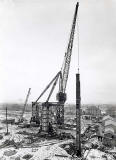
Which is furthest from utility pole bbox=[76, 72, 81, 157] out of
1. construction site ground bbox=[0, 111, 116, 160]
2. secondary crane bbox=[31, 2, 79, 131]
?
secondary crane bbox=[31, 2, 79, 131]

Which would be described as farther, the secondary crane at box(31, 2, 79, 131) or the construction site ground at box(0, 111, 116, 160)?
the secondary crane at box(31, 2, 79, 131)

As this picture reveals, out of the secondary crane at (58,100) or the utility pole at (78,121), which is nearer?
the utility pole at (78,121)

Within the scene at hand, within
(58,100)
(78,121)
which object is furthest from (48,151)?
(58,100)

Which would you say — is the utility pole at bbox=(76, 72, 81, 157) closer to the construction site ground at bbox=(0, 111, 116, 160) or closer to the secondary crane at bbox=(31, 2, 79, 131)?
the construction site ground at bbox=(0, 111, 116, 160)

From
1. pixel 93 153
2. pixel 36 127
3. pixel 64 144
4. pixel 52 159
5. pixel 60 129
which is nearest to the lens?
pixel 52 159

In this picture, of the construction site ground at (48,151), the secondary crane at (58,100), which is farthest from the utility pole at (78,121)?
the secondary crane at (58,100)

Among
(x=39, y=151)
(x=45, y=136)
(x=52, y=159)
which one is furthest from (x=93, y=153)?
(x=45, y=136)

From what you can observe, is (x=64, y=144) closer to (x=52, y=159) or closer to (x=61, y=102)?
(x=52, y=159)

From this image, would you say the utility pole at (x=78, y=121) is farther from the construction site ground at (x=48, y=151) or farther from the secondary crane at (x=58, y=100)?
the secondary crane at (x=58, y=100)

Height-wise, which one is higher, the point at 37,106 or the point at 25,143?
the point at 37,106

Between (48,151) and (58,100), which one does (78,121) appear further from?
(58,100)

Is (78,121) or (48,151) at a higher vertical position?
(78,121)
